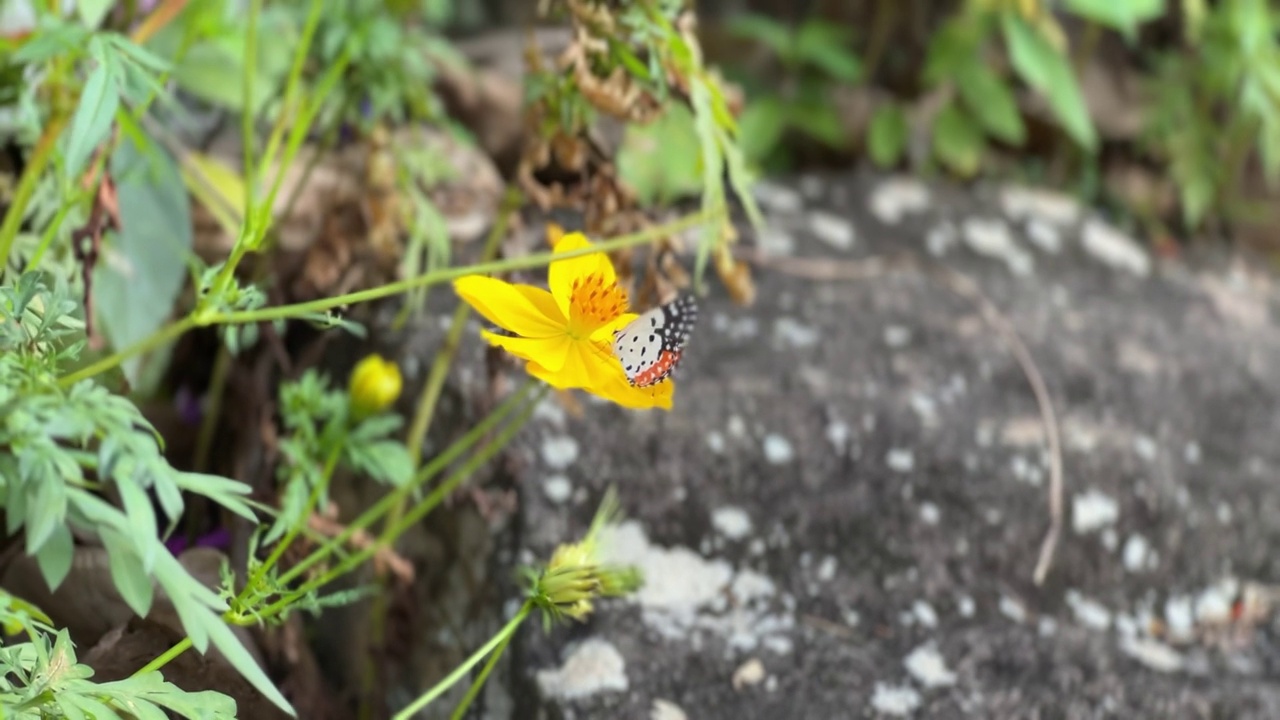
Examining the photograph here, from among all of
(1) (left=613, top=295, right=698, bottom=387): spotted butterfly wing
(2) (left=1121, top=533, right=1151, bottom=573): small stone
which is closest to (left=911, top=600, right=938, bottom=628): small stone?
(2) (left=1121, top=533, right=1151, bottom=573): small stone

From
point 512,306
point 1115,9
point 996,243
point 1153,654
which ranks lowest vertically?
point 1153,654

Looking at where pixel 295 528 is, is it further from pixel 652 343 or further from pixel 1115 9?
pixel 1115 9

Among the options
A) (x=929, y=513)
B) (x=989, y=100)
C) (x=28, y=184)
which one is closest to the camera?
(x=28, y=184)

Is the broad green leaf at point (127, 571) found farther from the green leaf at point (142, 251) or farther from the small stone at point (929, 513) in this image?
the small stone at point (929, 513)

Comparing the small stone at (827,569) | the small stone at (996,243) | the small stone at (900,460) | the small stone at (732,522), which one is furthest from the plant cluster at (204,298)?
the small stone at (996,243)

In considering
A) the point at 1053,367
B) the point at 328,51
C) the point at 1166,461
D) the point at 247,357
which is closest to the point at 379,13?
the point at 328,51

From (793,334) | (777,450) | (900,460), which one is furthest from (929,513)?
(793,334)

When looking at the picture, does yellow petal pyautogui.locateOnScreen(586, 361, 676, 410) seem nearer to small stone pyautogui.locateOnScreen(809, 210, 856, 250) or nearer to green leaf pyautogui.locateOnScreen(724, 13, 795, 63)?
small stone pyautogui.locateOnScreen(809, 210, 856, 250)
